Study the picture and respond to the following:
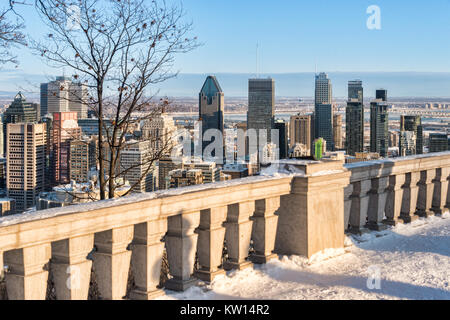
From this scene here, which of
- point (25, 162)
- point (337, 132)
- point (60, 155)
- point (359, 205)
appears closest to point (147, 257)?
point (359, 205)

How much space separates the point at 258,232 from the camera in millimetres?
6770

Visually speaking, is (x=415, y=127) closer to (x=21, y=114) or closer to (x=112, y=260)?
(x=21, y=114)

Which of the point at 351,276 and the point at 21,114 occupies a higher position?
the point at 21,114

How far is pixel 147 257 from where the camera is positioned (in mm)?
5227

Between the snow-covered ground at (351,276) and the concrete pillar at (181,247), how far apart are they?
13 cm

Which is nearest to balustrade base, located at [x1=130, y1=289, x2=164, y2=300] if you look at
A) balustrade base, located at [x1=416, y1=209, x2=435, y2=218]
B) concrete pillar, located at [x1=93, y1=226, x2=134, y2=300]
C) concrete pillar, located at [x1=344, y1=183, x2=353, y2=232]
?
concrete pillar, located at [x1=93, y1=226, x2=134, y2=300]

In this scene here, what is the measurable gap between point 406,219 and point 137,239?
599 cm

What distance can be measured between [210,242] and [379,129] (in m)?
183

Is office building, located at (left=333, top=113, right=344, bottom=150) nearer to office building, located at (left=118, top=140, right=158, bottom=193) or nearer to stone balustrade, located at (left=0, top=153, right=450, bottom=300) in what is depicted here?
office building, located at (left=118, top=140, right=158, bottom=193)

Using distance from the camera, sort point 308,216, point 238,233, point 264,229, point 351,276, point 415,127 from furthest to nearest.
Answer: point 415,127 → point 308,216 → point 264,229 → point 351,276 → point 238,233

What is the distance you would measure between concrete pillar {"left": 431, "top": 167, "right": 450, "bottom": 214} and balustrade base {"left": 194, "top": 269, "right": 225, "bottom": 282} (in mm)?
5932

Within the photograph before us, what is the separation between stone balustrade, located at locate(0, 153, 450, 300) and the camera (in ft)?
14.3

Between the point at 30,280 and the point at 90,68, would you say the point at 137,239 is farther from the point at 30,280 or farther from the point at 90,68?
the point at 90,68

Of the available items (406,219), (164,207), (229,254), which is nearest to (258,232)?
(229,254)
